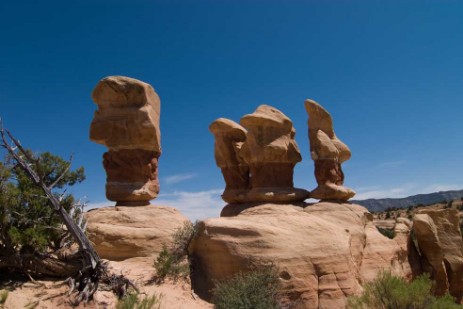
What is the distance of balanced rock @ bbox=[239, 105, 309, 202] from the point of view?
61.5 feet

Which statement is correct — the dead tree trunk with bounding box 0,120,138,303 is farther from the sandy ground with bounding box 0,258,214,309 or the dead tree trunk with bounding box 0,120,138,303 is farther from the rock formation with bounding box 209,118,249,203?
the rock formation with bounding box 209,118,249,203

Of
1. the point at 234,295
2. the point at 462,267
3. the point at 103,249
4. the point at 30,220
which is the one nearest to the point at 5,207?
the point at 30,220

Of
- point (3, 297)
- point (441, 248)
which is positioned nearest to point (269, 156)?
point (441, 248)

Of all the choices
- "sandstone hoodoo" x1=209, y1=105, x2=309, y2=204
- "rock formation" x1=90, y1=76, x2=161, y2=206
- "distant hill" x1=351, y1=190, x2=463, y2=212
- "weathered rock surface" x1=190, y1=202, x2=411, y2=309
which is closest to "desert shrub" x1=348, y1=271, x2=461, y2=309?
"weathered rock surface" x1=190, y1=202, x2=411, y2=309

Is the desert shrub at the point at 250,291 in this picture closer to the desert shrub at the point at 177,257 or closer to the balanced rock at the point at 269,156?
the desert shrub at the point at 177,257

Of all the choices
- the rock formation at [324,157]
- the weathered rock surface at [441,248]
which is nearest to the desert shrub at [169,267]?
the rock formation at [324,157]

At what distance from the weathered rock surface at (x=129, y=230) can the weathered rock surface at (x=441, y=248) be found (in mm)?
11508

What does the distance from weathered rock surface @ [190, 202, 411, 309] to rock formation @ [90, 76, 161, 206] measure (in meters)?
4.05

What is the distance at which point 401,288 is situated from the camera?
1198 cm

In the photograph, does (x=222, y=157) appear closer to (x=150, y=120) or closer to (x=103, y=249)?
(x=150, y=120)

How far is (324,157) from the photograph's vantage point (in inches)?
756

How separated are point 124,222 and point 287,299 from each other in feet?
20.8

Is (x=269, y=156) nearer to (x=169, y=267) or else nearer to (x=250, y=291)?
(x=169, y=267)

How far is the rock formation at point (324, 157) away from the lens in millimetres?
18828
